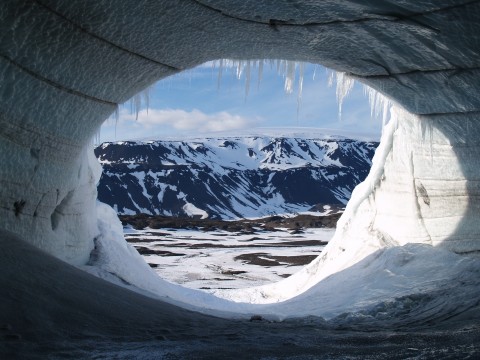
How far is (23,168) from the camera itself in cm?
394

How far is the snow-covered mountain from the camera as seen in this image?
215ft

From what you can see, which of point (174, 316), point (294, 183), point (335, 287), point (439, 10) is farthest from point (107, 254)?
point (294, 183)

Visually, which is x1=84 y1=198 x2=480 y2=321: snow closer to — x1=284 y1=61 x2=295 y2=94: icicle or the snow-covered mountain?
x1=284 y1=61 x2=295 y2=94: icicle

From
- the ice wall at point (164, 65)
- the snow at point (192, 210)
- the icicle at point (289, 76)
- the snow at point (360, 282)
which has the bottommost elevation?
the snow at point (192, 210)

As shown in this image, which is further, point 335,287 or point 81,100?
point 335,287

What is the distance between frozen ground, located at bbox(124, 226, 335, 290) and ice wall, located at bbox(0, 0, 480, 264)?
4047 millimetres

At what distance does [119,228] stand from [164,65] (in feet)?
8.85

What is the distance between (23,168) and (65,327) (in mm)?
1806

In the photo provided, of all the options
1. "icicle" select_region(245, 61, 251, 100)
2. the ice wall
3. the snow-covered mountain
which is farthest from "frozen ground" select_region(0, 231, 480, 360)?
the snow-covered mountain

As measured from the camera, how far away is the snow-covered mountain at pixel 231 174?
65562mm

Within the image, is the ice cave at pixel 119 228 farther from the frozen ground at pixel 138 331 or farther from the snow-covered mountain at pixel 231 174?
the snow-covered mountain at pixel 231 174

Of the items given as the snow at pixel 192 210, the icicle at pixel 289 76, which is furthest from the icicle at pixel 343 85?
the snow at pixel 192 210

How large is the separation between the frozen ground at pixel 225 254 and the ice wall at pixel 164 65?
405 centimetres

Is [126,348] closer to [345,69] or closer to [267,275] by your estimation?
[345,69]
